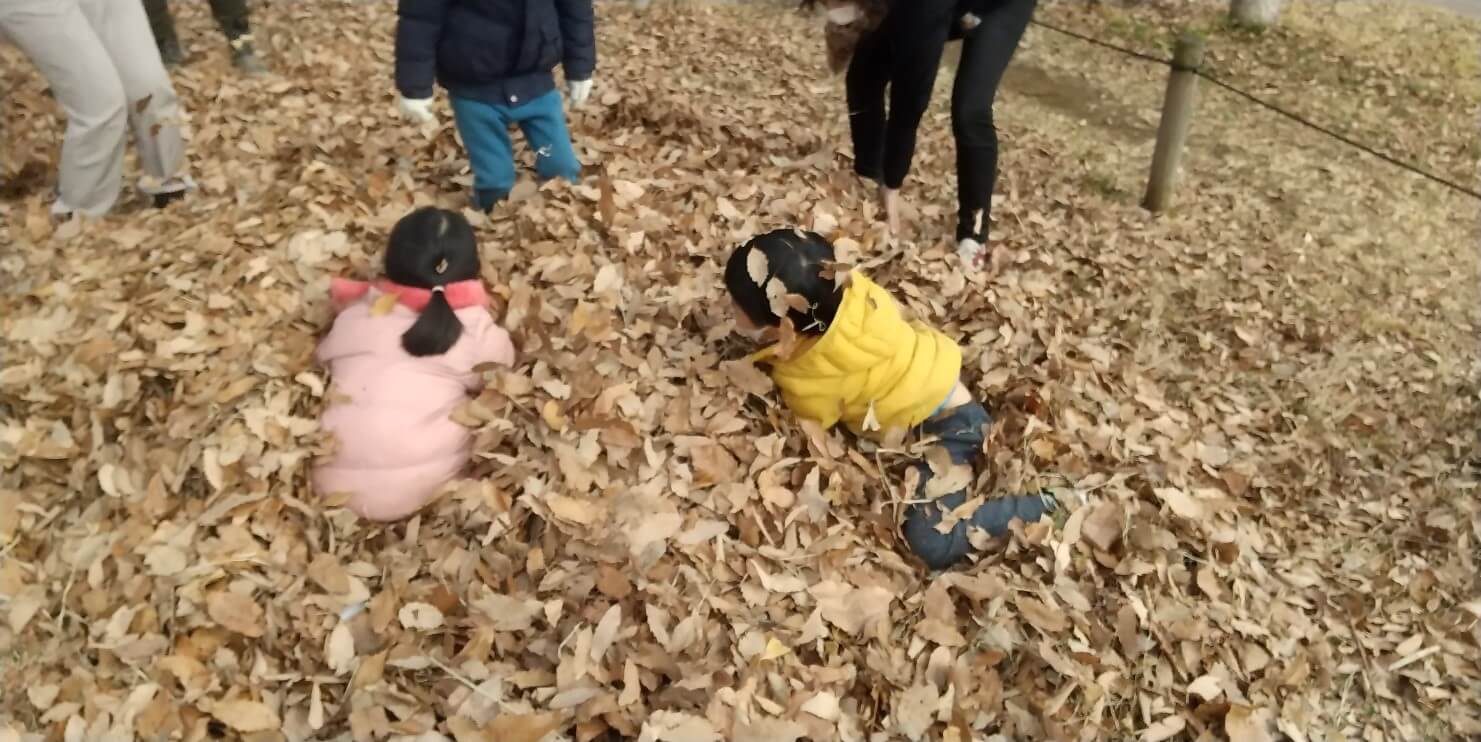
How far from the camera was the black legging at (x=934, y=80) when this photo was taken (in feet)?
13.7

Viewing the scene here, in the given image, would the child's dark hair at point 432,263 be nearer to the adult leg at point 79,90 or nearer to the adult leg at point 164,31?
the adult leg at point 79,90

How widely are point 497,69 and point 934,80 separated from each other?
1.99 meters

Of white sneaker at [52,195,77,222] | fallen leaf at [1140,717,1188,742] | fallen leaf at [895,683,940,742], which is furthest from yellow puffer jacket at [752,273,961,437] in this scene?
white sneaker at [52,195,77,222]

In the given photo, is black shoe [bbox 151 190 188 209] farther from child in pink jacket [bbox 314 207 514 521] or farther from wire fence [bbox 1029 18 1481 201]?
wire fence [bbox 1029 18 1481 201]

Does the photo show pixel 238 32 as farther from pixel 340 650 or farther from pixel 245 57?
pixel 340 650

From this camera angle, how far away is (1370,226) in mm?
6125

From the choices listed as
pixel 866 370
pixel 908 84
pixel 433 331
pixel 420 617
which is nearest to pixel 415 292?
pixel 433 331

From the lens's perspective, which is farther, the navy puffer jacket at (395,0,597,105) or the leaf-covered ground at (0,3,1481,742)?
the navy puffer jacket at (395,0,597,105)

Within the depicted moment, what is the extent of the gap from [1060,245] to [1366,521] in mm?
2259

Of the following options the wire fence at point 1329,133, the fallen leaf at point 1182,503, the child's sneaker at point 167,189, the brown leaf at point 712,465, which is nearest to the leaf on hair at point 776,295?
the brown leaf at point 712,465

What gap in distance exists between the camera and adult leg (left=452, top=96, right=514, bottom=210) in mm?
4133

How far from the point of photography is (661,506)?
3.06 metres

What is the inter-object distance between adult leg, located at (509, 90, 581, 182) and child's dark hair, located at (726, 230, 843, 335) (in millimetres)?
1443

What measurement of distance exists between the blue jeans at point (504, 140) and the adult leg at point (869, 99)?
4.67 ft
